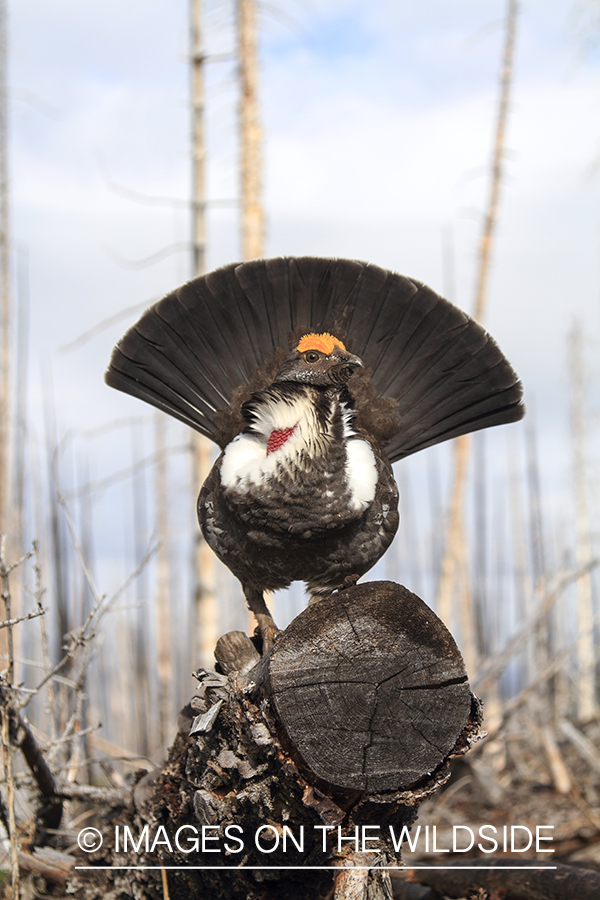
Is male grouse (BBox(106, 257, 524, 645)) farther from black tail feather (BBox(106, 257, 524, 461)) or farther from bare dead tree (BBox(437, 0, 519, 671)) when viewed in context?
bare dead tree (BBox(437, 0, 519, 671))

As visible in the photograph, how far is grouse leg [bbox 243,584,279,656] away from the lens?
3437 millimetres

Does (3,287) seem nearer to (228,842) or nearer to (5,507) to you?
(5,507)

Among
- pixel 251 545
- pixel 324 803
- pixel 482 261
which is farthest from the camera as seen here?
pixel 482 261

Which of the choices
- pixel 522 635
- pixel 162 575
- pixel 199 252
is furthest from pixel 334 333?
pixel 162 575

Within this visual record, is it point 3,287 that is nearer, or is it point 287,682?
point 287,682

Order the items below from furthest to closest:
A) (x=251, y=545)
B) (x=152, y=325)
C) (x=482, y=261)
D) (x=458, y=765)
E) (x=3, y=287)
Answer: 1. (x=3, y=287)
2. (x=482, y=261)
3. (x=458, y=765)
4. (x=152, y=325)
5. (x=251, y=545)

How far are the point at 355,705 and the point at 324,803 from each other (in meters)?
0.32

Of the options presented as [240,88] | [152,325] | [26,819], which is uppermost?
[240,88]

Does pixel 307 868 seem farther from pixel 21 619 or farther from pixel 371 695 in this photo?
pixel 21 619

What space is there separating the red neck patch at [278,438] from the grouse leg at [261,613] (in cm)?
76

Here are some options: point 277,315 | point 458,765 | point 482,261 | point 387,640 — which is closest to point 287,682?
point 387,640

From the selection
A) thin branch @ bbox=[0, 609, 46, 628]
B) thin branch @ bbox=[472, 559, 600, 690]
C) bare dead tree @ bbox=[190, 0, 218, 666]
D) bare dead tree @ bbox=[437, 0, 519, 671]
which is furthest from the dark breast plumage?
bare dead tree @ bbox=[437, 0, 519, 671]

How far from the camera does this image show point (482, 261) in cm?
1177

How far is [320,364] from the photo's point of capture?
10.9ft
